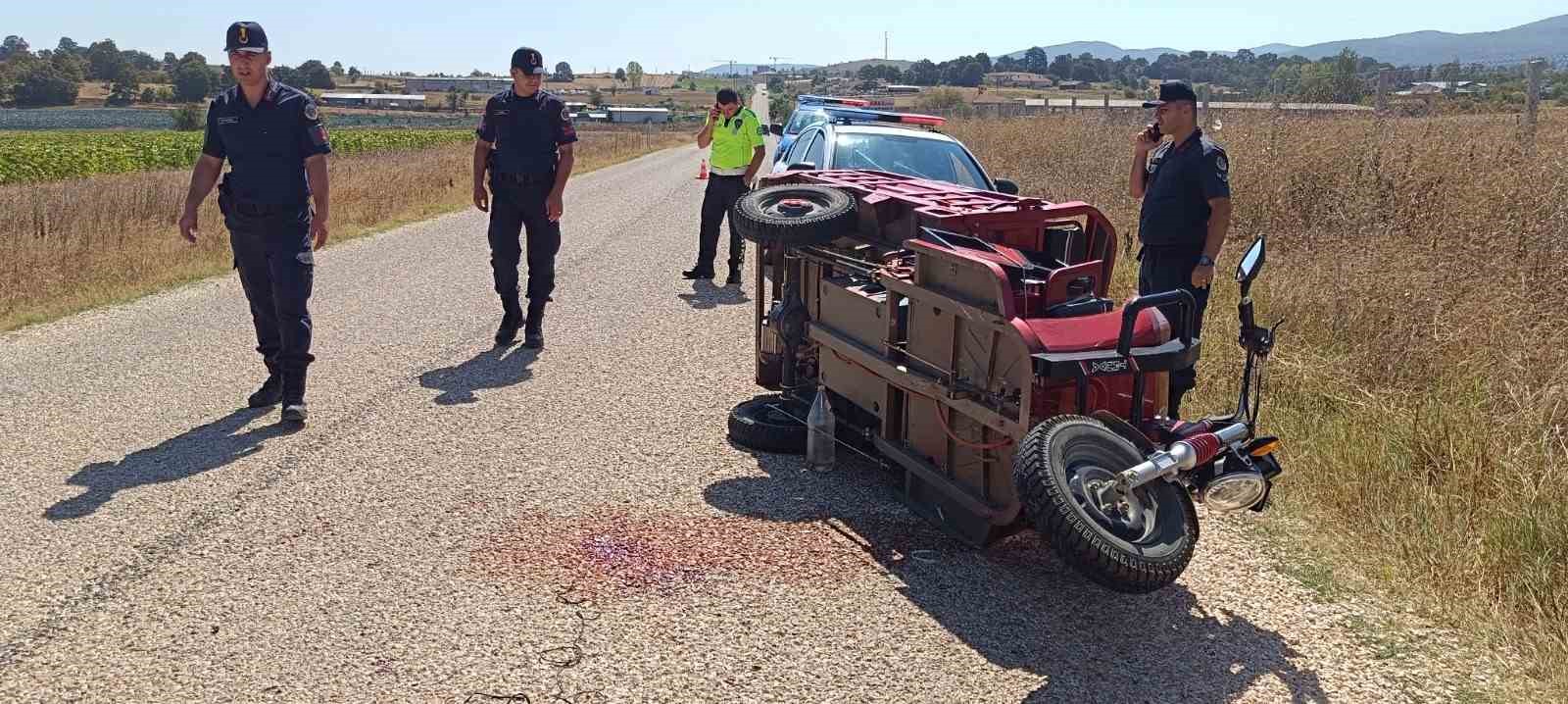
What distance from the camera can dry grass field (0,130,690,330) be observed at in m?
10.6

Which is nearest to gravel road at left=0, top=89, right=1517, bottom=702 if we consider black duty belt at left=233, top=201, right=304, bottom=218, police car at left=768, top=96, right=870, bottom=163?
black duty belt at left=233, top=201, right=304, bottom=218

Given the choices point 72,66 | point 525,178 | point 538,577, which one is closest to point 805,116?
point 525,178

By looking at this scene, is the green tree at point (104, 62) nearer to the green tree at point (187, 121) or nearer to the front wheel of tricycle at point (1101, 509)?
the green tree at point (187, 121)

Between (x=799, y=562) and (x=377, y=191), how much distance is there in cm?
1755

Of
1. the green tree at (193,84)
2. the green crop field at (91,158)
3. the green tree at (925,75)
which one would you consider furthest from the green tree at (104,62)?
the green crop field at (91,158)

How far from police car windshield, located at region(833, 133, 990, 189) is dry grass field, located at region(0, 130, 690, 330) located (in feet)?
21.1

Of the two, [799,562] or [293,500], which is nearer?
[799,562]

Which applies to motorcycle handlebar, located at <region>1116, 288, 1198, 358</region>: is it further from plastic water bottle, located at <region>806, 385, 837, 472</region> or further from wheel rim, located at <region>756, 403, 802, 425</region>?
wheel rim, located at <region>756, 403, 802, 425</region>

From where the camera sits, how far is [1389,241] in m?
8.82

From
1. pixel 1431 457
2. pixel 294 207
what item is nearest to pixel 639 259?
pixel 294 207

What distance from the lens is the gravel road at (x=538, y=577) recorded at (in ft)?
12.3

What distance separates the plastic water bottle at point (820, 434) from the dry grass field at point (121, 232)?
6876 millimetres

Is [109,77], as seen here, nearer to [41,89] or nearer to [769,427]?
[41,89]

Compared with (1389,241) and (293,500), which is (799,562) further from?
(1389,241)
